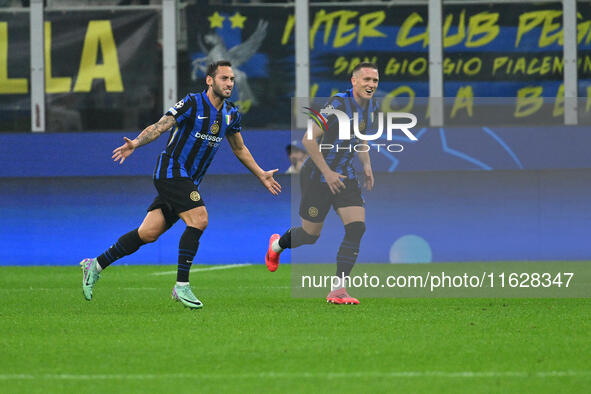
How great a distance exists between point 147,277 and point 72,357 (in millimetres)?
7495

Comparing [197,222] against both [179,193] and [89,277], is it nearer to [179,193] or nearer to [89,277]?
[179,193]

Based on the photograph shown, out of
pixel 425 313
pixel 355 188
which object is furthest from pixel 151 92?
pixel 425 313

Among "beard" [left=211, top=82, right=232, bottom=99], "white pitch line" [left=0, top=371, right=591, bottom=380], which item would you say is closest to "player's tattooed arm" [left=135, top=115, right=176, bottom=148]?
"beard" [left=211, top=82, right=232, bottom=99]

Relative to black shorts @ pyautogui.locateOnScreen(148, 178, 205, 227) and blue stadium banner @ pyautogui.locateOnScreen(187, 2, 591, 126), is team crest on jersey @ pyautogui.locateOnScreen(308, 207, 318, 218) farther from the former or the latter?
blue stadium banner @ pyautogui.locateOnScreen(187, 2, 591, 126)

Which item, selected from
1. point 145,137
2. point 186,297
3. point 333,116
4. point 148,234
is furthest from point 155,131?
point 333,116

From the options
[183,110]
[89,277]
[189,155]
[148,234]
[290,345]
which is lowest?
[290,345]

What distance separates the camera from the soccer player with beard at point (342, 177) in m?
9.48

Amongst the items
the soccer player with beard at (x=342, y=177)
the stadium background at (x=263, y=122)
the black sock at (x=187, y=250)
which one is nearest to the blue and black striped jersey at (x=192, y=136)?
the black sock at (x=187, y=250)

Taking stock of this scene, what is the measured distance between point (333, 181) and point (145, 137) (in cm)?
169

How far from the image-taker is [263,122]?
701 inches

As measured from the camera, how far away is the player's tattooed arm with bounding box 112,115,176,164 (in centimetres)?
886

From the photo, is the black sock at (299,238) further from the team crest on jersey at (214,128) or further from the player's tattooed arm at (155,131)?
the player's tattooed arm at (155,131)

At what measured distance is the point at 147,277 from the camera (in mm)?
14016

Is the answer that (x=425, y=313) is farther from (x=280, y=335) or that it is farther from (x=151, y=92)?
(x=151, y=92)
